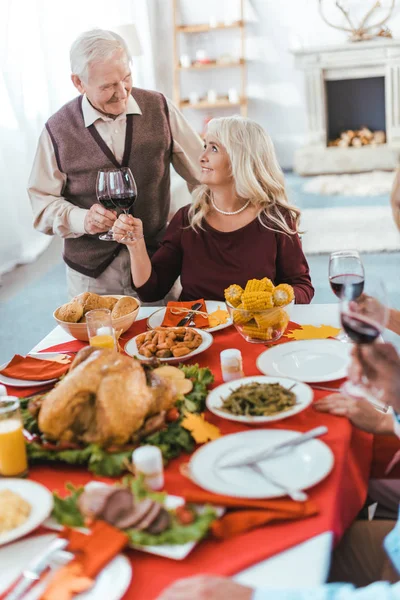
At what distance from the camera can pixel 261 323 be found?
1.78m

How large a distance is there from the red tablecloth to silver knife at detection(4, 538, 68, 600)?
11cm

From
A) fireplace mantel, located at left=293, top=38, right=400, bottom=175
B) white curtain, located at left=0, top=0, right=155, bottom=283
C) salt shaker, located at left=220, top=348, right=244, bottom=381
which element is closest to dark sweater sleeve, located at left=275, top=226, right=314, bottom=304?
salt shaker, located at left=220, top=348, right=244, bottom=381

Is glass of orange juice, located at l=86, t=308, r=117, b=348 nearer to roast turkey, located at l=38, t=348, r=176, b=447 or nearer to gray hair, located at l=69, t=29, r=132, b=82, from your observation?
roast turkey, located at l=38, t=348, r=176, b=447

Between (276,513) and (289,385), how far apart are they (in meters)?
0.44

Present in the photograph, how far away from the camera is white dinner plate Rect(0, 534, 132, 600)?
0.95 metres

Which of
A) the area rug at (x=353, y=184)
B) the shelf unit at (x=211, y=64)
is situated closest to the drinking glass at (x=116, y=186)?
the area rug at (x=353, y=184)

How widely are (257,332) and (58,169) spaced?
1.28 meters

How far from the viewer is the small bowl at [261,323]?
5.79 ft


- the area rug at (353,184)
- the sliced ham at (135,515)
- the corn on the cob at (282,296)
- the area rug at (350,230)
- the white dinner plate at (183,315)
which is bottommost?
the area rug at (350,230)

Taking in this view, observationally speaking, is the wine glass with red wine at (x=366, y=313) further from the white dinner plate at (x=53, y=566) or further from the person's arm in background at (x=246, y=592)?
the white dinner plate at (x=53, y=566)

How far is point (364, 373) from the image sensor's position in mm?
1198

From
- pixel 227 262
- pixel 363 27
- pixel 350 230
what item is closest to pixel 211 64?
pixel 363 27

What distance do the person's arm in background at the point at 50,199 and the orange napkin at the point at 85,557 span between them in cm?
165

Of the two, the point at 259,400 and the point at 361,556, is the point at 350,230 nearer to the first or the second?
the point at 259,400
